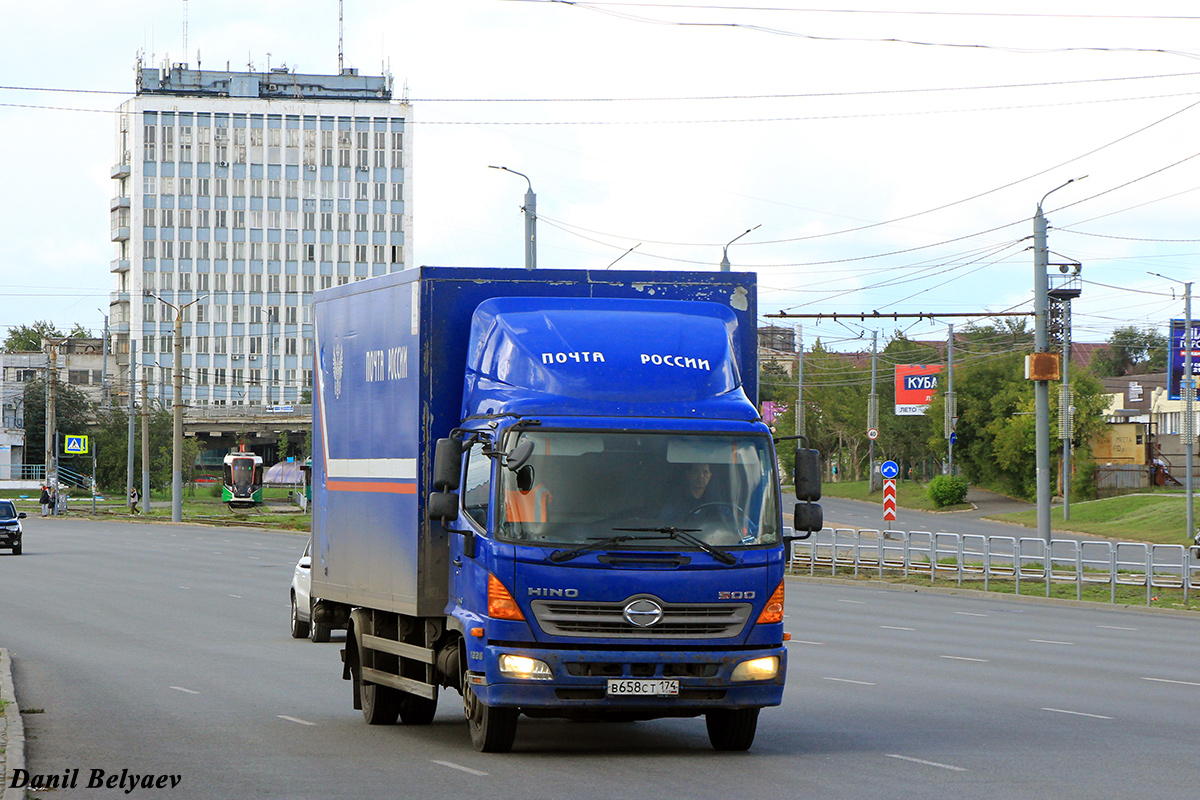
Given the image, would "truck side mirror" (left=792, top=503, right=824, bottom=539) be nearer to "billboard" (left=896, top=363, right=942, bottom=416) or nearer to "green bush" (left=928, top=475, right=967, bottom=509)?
"green bush" (left=928, top=475, right=967, bottom=509)

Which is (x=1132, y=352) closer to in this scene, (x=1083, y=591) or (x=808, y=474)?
(x=1083, y=591)

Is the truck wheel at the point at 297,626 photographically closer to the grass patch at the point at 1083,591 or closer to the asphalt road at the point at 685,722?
the asphalt road at the point at 685,722

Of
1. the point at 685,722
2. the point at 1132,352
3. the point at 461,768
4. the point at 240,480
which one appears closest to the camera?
the point at 461,768

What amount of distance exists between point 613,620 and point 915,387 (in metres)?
77.3

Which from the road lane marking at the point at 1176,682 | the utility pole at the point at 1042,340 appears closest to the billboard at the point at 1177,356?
the utility pole at the point at 1042,340

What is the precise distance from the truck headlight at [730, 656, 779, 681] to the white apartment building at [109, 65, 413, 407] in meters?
150

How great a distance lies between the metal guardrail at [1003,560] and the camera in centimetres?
2975

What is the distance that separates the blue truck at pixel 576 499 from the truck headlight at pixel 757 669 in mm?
15

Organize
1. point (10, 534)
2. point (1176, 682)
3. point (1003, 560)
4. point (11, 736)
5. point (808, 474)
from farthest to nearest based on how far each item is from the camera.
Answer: point (10, 534) → point (1003, 560) → point (1176, 682) → point (11, 736) → point (808, 474)

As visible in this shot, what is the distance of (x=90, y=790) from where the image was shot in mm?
9656

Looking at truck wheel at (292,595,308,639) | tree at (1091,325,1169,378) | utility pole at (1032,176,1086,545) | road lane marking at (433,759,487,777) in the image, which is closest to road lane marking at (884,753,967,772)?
road lane marking at (433,759,487,777)

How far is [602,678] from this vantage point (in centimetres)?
1034

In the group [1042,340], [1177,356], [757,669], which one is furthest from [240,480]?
[757,669]

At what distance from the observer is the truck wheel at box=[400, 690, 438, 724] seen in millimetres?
12859
